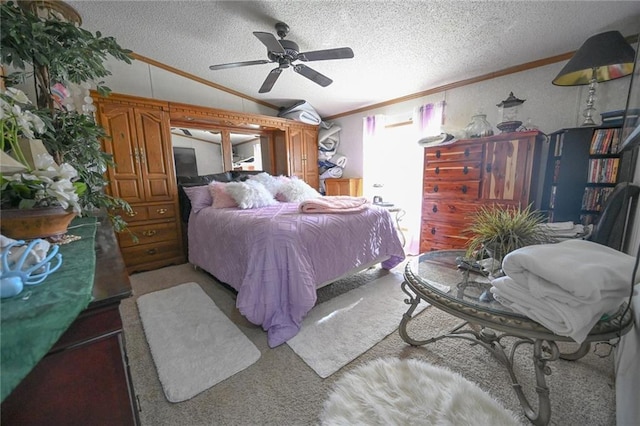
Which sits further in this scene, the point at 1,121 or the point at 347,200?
the point at 347,200

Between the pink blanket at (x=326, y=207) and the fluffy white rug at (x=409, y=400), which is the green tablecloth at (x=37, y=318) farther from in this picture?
the pink blanket at (x=326, y=207)

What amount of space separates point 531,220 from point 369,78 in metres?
2.51

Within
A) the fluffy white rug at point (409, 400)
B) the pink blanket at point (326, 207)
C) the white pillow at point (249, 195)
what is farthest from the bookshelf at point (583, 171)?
the white pillow at point (249, 195)

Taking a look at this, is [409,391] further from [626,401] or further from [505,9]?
[505,9]

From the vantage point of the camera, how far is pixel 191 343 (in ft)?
5.18

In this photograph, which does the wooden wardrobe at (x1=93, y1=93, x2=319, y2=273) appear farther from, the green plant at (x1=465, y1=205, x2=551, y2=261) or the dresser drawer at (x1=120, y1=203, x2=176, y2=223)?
the green plant at (x1=465, y1=205, x2=551, y2=261)

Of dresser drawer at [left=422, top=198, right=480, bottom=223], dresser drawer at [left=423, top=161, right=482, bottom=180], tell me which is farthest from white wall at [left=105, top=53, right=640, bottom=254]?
dresser drawer at [left=422, top=198, right=480, bottom=223]

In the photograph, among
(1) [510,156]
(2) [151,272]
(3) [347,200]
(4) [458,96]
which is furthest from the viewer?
(4) [458,96]

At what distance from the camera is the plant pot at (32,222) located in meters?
0.68

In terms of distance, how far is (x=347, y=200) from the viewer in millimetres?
2537

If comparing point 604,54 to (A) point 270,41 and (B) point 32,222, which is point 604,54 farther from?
(B) point 32,222

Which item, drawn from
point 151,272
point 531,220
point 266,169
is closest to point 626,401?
point 531,220

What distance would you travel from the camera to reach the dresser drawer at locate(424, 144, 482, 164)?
253 centimetres

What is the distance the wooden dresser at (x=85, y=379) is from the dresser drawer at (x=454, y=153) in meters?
2.94
